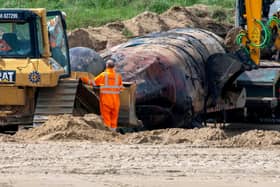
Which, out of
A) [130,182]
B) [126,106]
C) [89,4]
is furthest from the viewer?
[89,4]

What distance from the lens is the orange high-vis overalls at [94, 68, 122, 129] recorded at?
14891 millimetres

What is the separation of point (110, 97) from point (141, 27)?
494 inches

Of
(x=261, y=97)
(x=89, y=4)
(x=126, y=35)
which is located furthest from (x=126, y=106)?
(x=89, y=4)

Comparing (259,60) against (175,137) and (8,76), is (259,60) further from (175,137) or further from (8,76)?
(8,76)

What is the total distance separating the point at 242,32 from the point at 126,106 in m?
4.58

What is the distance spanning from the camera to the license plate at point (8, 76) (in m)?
14.0

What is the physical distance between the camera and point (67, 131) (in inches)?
531

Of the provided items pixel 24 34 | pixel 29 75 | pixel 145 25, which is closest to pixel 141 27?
pixel 145 25

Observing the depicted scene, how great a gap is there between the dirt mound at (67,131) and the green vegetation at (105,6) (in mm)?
16997

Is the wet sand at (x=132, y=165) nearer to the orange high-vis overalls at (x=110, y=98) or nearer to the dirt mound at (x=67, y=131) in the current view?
the dirt mound at (x=67, y=131)

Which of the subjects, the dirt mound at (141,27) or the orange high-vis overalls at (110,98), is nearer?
the orange high-vis overalls at (110,98)

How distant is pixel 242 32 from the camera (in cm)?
1897

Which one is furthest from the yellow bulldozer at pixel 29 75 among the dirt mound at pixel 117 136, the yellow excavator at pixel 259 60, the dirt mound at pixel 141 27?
the dirt mound at pixel 141 27

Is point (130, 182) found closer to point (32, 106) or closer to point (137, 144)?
point (137, 144)
